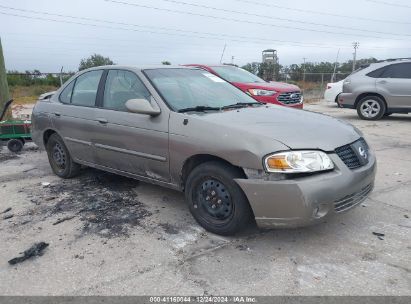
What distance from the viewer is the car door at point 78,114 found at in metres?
5.00

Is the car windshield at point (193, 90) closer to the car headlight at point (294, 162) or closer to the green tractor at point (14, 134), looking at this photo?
the car headlight at point (294, 162)

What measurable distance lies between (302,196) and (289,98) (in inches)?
260

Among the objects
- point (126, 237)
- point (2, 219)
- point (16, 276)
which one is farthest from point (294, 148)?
point (2, 219)

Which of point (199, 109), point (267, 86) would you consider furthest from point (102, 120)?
point (267, 86)

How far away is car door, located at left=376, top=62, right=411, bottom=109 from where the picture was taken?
10594mm

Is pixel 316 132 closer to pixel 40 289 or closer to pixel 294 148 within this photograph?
pixel 294 148

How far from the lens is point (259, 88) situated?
9273 millimetres

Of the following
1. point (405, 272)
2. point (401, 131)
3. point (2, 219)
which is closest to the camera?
point (405, 272)

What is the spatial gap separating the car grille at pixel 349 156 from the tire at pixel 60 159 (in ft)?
11.9

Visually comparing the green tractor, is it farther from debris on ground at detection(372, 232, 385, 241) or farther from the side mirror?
debris on ground at detection(372, 232, 385, 241)

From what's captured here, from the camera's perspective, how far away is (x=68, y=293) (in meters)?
2.89

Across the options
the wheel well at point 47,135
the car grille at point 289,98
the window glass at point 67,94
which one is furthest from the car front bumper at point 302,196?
the car grille at point 289,98

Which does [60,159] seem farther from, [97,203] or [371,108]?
[371,108]

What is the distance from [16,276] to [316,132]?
2.77 m
